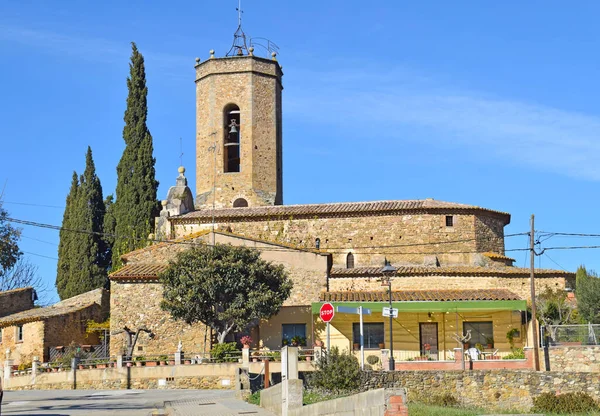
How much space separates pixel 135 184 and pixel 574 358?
26481 mm

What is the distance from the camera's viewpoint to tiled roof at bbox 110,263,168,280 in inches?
1444

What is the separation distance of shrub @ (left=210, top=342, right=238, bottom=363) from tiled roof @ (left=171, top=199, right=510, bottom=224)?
11.8 metres

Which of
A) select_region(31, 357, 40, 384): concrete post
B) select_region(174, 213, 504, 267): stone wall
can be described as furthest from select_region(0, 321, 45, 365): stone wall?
select_region(174, 213, 504, 267): stone wall

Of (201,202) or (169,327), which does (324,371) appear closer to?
(169,327)

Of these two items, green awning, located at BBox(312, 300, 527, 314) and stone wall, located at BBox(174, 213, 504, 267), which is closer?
green awning, located at BBox(312, 300, 527, 314)

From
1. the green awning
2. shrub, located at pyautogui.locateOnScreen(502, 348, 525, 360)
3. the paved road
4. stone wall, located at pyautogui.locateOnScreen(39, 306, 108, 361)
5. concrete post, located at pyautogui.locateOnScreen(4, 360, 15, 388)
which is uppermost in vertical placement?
the green awning

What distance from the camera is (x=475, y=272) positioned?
3950cm

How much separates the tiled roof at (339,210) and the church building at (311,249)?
7 centimetres

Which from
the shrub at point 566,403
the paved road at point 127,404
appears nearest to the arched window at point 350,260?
the paved road at point 127,404

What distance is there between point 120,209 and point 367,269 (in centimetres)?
1614

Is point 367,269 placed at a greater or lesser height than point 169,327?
greater

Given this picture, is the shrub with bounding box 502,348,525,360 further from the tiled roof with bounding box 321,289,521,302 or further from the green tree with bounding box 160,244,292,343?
the green tree with bounding box 160,244,292,343

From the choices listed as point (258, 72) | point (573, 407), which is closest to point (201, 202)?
point (258, 72)

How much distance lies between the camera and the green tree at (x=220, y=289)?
110 ft
